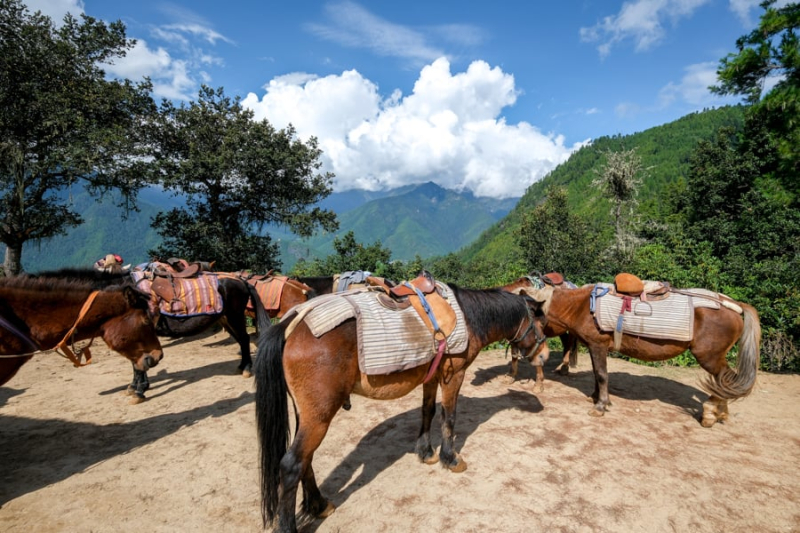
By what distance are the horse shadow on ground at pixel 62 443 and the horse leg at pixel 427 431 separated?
269cm

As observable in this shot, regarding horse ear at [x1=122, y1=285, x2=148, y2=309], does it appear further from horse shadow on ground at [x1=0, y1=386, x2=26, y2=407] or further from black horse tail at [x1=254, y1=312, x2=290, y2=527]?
horse shadow on ground at [x1=0, y1=386, x2=26, y2=407]

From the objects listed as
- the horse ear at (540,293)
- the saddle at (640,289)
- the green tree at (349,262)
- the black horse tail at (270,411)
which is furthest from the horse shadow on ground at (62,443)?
the green tree at (349,262)

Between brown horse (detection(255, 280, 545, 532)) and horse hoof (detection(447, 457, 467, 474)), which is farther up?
brown horse (detection(255, 280, 545, 532))

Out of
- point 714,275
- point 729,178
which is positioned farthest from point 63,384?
point 729,178

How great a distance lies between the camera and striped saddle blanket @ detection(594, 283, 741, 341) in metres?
4.25

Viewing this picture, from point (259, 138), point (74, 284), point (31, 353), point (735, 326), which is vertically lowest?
point (735, 326)

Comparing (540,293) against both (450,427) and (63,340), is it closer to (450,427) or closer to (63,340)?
(450,427)

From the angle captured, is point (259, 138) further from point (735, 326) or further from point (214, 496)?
point (735, 326)

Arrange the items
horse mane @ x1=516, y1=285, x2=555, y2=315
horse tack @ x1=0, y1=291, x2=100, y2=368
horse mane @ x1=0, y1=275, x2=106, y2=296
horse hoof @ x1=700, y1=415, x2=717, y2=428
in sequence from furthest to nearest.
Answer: horse mane @ x1=516, y1=285, x2=555, y2=315 → horse hoof @ x1=700, y1=415, x2=717, y2=428 → horse mane @ x1=0, y1=275, x2=106, y2=296 → horse tack @ x1=0, y1=291, x2=100, y2=368

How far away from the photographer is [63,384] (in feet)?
17.5

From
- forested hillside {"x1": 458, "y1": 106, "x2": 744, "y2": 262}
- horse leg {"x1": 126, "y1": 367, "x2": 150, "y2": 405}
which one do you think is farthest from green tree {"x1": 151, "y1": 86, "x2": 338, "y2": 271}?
forested hillside {"x1": 458, "y1": 106, "x2": 744, "y2": 262}

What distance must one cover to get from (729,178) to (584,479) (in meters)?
21.2

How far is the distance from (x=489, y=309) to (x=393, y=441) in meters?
1.88

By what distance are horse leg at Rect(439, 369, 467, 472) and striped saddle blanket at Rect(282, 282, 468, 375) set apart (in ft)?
1.67
